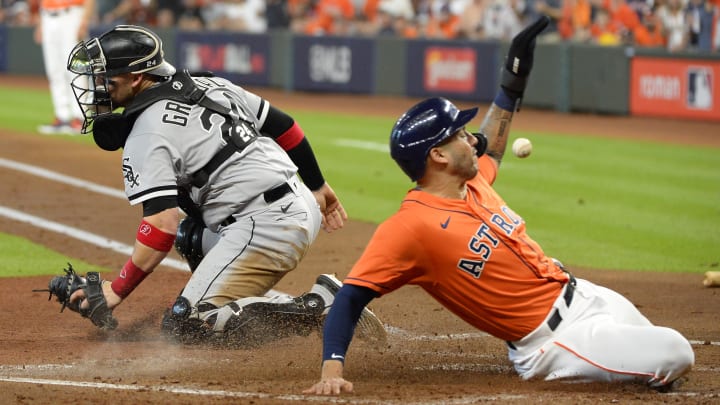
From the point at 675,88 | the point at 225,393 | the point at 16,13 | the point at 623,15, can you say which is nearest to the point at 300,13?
the point at 623,15

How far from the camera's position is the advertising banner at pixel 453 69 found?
19.0 meters

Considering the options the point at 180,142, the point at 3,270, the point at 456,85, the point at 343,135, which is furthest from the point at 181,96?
the point at 456,85

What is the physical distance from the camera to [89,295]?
222 inches

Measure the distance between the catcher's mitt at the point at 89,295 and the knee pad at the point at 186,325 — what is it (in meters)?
0.32

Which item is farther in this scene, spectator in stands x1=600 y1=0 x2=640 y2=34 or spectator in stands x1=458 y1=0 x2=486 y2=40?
spectator in stands x1=458 y1=0 x2=486 y2=40

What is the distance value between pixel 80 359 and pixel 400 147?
Result: 195 cm

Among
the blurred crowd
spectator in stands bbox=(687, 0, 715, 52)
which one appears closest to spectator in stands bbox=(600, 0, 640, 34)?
the blurred crowd

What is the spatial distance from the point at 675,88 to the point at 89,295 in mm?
12794

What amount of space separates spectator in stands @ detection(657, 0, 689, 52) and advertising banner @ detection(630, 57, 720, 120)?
40 centimetres

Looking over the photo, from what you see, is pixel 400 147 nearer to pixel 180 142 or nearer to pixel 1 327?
pixel 180 142

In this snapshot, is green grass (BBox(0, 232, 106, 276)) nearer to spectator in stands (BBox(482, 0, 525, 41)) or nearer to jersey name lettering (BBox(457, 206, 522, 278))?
jersey name lettering (BBox(457, 206, 522, 278))

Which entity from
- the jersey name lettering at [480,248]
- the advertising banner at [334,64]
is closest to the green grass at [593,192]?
the jersey name lettering at [480,248]

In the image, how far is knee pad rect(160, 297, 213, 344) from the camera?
561 centimetres

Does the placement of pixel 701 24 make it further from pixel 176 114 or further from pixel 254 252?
pixel 176 114
